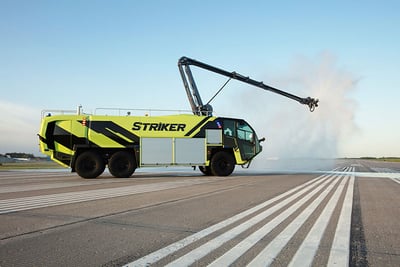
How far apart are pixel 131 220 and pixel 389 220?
4.62m

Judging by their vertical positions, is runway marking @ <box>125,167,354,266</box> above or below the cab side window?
below

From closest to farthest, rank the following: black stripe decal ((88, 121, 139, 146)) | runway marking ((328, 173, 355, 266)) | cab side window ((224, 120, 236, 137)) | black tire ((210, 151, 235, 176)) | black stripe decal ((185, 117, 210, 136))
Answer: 1. runway marking ((328, 173, 355, 266))
2. black stripe decal ((88, 121, 139, 146))
3. black stripe decal ((185, 117, 210, 136))
4. black tire ((210, 151, 235, 176))
5. cab side window ((224, 120, 236, 137))

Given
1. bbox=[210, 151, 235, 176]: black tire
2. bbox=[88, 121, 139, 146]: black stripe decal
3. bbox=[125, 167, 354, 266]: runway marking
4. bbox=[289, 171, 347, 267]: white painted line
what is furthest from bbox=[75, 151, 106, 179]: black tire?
bbox=[289, 171, 347, 267]: white painted line

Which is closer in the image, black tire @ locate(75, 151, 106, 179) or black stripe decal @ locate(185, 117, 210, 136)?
black tire @ locate(75, 151, 106, 179)

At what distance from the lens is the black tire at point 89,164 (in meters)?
16.4

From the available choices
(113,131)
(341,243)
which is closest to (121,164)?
(113,131)

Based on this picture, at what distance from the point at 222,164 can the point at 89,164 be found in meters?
6.66

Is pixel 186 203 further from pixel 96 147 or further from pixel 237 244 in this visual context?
pixel 96 147

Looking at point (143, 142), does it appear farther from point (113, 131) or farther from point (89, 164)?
point (89, 164)

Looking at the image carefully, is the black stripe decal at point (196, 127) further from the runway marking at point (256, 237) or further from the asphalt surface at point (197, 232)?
the runway marking at point (256, 237)

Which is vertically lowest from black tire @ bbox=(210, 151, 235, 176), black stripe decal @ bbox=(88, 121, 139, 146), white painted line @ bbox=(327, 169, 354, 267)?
white painted line @ bbox=(327, 169, 354, 267)

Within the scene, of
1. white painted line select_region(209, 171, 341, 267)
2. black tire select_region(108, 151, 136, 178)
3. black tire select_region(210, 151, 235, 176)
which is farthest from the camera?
black tire select_region(210, 151, 235, 176)

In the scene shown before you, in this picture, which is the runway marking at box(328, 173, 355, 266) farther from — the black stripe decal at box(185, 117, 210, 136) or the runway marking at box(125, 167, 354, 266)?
the black stripe decal at box(185, 117, 210, 136)

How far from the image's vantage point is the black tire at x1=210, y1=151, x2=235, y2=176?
1845 centimetres
